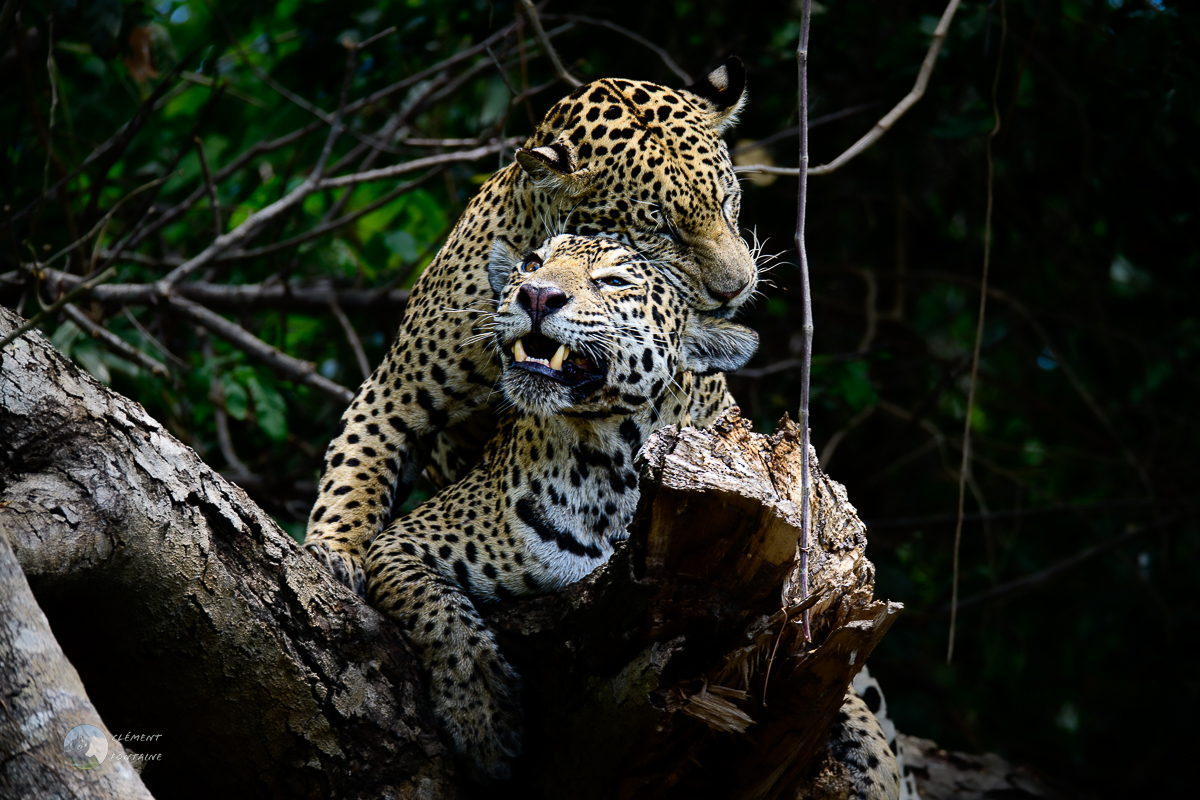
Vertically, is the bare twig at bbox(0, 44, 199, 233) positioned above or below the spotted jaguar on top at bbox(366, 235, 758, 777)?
above

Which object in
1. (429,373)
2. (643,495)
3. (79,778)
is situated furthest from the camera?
(429,373)

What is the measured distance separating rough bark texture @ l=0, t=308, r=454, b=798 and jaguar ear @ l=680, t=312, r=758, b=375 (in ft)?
5.16

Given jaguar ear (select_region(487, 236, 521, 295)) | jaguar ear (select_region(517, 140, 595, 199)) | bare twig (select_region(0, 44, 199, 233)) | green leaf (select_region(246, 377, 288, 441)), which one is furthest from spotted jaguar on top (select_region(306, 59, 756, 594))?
bare twig (select_region(0, 44, 199, 233))

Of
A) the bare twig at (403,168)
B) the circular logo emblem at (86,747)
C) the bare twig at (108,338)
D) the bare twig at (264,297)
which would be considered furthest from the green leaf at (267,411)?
the circular logo emblem at (86,747)

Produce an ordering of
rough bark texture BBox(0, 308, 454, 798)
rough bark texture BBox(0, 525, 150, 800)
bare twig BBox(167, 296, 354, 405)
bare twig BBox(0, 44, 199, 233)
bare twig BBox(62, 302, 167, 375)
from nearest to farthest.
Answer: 1. rough bark texture BBox(0, 525, 150, 800)
2. rough bark texture BBox(0, 308, 454, 798)
3. bare twig BBox(62, 302, 167, 375)
4. bare twig BBox(0, 44, 199, 233)
5. bare twig BBox(167, 296, 354, 405)

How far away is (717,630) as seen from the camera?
3186 mm

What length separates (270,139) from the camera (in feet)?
24.3

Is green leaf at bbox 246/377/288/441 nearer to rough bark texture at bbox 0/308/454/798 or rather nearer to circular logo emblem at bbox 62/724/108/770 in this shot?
rough bark texture at bbox 0/308/454/798

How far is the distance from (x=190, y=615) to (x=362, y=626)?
63cm

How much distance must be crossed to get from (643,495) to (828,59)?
6306mm

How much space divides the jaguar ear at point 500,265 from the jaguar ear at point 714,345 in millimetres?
761

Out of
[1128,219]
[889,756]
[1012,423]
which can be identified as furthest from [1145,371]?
[889,756]

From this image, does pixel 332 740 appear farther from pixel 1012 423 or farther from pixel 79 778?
pixel 1012 423

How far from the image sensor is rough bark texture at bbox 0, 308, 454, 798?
299cm
